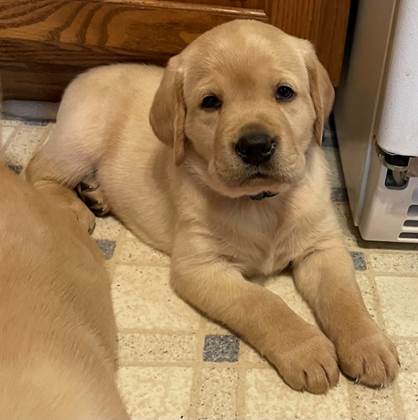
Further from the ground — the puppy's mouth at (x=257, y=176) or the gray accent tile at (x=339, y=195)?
the puppy's mouth at (x=257, y=176)

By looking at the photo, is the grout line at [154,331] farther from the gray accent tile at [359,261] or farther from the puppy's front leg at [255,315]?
the gray accent tile at [359,261]

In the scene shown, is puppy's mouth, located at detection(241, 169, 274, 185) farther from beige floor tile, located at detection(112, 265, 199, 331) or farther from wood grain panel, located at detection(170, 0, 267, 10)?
wood grain panel, located at detection(170, 0, 267, 10)

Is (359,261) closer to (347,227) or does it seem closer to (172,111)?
(347,227)

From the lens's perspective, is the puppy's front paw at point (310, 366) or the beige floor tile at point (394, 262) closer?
the puppy's front paw at point (310, 366)

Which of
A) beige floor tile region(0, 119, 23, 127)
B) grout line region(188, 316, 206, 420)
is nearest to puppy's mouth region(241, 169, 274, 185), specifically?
grout line region(188, 316, 206, 420)

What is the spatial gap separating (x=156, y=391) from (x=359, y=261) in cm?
60

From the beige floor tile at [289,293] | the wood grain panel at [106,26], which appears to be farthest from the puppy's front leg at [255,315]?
the wood grain panel at [106,26]

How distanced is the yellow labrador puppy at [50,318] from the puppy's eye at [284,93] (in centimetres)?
49

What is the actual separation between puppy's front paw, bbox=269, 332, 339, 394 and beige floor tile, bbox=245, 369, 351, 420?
0.02 m

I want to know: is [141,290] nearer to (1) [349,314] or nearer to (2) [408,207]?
(1) [349,314]

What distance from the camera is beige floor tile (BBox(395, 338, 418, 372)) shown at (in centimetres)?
131

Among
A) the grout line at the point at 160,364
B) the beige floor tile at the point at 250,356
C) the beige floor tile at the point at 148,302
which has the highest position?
the beige floor tile at the point at 250,356

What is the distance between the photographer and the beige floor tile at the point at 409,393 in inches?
48.2

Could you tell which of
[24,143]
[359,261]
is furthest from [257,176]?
[24,143]
